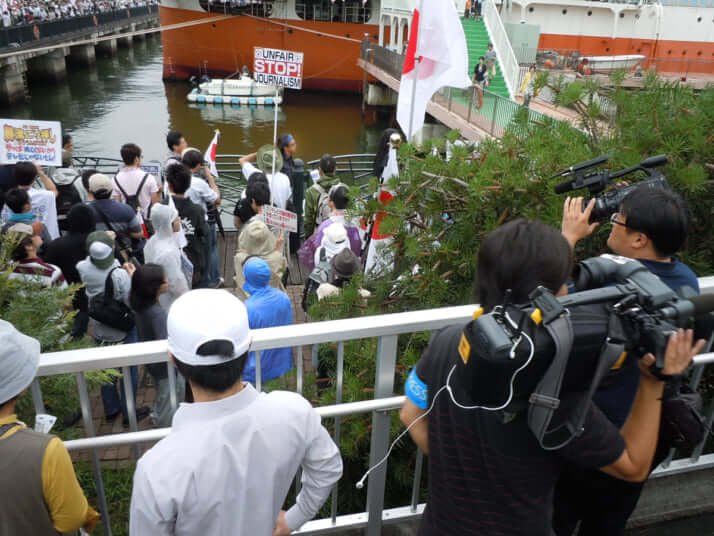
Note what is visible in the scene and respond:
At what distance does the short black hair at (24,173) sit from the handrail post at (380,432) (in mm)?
4534

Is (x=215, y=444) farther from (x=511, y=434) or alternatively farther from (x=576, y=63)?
(x=576, y=63)

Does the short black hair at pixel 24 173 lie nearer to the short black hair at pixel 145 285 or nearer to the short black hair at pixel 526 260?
the short black hair at pixel 145 285

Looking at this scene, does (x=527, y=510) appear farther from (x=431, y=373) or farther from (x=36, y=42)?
(x=36, y=42)

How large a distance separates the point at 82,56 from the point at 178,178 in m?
38.8

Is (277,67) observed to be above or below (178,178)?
above

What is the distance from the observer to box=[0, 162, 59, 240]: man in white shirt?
200 inches

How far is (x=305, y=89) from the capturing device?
31.7 metres

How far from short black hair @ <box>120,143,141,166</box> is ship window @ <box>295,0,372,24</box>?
27.7 m

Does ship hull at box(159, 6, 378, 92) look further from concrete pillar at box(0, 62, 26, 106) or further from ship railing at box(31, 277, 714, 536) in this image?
ship railing at box(31, 277, 714, 536)

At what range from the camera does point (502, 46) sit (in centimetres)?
1820

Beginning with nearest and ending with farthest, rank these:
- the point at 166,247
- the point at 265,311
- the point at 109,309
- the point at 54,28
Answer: the point at 265,311
the point at 109,309
the point at 166,247
the point at 54,28

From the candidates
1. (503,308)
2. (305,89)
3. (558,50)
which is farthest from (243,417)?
(305,89)

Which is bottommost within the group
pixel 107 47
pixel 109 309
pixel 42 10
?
pixel 109 309

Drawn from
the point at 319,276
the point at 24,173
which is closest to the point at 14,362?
the point at 319,276
